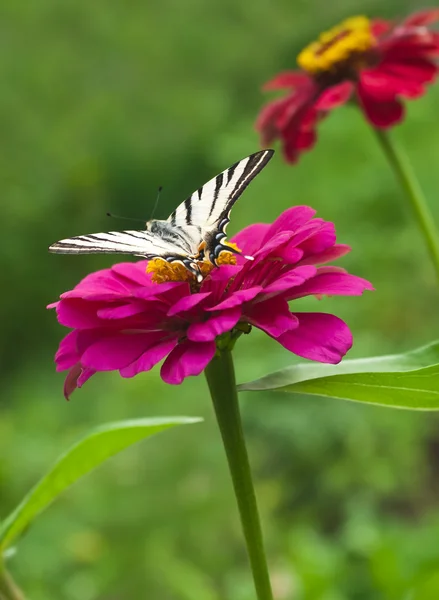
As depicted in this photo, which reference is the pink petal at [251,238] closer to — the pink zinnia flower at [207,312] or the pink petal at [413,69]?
the pink zinnia flower at [207,312]

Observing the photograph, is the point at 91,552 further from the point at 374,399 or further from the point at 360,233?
the point at 374,399

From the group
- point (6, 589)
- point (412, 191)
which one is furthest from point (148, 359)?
point (412, 191)

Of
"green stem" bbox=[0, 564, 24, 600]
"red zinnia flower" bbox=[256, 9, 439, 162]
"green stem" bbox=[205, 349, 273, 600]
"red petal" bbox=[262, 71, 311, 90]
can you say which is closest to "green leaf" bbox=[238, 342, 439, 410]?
"green stem" bbox=[205, 349, 273, 600]

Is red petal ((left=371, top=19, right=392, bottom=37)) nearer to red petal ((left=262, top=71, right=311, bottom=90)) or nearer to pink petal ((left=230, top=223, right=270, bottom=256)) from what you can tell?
red petal ((left=262, top=71, right=311, bottom=90))

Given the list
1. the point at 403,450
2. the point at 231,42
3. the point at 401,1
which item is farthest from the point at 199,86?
the point at 403,450

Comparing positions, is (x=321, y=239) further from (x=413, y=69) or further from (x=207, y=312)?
(x=413, y=69)

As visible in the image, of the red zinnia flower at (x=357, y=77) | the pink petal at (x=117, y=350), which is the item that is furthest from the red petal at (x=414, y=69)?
the pink petal at (x=117, y=350)
